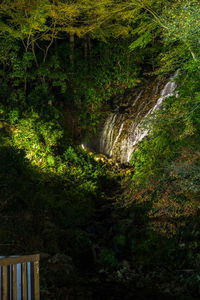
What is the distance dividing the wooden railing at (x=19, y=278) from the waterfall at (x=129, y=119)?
8.40 metres

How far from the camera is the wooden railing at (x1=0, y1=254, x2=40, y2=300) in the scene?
305 centimetres

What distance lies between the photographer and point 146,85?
1323 cm

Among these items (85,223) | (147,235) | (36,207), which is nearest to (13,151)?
(36,207)

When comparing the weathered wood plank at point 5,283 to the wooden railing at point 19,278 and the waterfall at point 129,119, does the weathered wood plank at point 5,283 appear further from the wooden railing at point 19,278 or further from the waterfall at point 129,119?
the waterfall at point 129,119

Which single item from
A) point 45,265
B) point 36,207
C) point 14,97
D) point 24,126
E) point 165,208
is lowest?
point 45,265

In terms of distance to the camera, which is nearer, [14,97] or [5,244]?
[5,244]

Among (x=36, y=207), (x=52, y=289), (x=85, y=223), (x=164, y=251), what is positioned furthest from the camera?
(x=85, y=223)

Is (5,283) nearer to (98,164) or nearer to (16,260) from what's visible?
(16,260)

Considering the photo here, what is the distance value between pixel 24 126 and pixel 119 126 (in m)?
4.08

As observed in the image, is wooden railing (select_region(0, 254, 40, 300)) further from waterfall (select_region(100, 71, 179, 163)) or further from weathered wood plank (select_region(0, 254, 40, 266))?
waterfall (select_region(100, 71, 179, 163))

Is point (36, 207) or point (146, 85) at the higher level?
point (146, 85)

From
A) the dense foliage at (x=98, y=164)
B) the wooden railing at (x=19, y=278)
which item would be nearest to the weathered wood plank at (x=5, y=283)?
the wooden railing at (x=19, y=278)

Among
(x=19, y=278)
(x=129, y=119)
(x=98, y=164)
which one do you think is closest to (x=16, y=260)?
(x=19, y=278)

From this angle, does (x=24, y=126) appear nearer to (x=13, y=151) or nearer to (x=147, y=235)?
(x=13, y=151)
